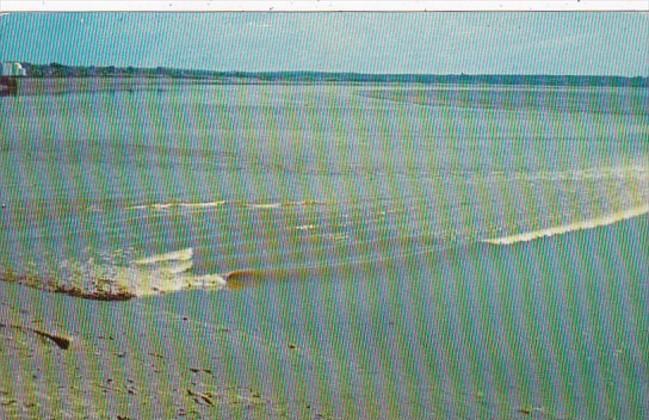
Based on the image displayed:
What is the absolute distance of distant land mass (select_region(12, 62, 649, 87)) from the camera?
2873 mm

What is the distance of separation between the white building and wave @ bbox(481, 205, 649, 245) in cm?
305

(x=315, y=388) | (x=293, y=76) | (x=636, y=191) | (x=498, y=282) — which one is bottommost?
(x=315, y=388)

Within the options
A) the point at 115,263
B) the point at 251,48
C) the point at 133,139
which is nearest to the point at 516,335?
the point at 251,48

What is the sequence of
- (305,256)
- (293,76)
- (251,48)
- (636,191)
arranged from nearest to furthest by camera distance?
1. (251,48)
2. (293,76)
3. (305,256)
4. (636,191)

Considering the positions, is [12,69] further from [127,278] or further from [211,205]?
[211,205]

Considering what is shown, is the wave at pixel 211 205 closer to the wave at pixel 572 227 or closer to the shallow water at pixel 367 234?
the shallow water at pixel 367 234

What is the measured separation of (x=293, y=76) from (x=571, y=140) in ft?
16.3

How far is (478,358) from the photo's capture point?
3.54 m

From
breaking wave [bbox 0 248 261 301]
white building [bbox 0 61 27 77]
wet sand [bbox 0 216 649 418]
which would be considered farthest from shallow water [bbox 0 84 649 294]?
white building [bbox 0 61 27 77]

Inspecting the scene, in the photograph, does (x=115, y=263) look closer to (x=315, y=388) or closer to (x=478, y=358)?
(x=315, y=388)

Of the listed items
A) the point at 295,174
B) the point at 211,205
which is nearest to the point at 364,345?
the point at 211,205

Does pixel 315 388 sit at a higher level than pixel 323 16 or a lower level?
lower

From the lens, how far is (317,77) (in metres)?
3.12

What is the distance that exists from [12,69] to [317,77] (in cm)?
113
